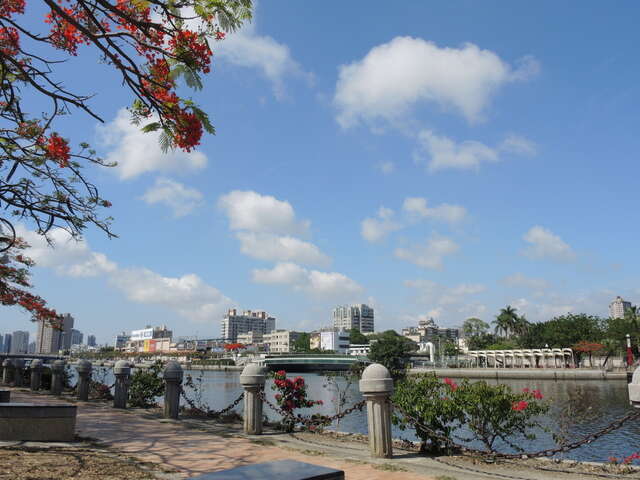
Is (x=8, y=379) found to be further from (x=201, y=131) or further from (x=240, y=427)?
(x=201, y=131)

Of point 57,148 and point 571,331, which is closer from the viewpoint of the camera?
point 57,148

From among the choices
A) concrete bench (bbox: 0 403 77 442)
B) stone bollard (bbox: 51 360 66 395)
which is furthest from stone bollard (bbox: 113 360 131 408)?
concrete bench (bbox: 0 403 77 442)

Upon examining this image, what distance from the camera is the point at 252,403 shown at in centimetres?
1014

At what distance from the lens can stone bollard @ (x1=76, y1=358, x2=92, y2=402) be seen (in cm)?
1619

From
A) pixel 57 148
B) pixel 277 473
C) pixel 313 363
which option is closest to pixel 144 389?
pixel 57 148

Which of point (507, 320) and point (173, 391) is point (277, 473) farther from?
point (507, 320)

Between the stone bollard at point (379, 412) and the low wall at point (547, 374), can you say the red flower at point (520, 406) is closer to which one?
the stone bollard at point (379, 412)

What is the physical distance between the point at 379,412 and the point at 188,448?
346cm

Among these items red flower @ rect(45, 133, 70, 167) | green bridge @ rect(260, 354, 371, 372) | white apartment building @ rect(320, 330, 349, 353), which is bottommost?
green bridge @ rect(260, 354, 371, 372)

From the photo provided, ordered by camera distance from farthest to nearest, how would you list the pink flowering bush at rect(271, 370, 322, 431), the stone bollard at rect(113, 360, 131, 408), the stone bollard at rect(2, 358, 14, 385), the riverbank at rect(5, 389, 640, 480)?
the stone bollard at rect(2, 358, 14, 385) → the stone bollard at rect(113, 360, 131, 408) → the pink flowering bush at rect(271, 370, 322, 431) → the riverbank at rect(5, 389, 640, 480)

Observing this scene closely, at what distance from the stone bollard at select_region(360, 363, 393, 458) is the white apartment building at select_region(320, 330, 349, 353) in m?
154

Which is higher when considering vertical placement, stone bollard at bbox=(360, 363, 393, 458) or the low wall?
stone bollard at bbox=(360, 363, 393, 458)

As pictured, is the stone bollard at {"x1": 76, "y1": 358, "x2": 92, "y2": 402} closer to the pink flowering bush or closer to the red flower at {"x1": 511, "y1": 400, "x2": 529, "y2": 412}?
the pink flowering bush

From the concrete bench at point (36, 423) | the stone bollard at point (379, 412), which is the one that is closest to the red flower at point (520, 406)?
the stone bollard at point (379, 412)
